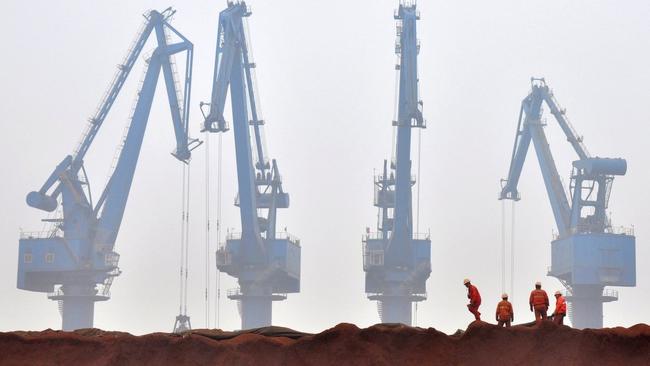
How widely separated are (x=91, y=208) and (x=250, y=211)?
15293mm

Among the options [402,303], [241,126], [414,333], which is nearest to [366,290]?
[402,303]

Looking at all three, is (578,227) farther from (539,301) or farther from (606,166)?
(539,301)

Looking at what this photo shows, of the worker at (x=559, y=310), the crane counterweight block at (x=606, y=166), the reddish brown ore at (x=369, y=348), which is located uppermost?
the crane counterweight block at (x=606, y=166)

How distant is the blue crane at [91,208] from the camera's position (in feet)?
418

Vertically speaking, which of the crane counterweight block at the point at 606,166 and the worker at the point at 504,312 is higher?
the crane counterweight block at the point at 606,166

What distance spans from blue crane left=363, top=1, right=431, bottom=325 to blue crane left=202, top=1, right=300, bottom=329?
30.0 feet

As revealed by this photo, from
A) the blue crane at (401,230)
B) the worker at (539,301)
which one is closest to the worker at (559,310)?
the worker at (539,301)

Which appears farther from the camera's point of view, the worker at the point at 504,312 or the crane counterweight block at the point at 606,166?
the crane counterweight block at the point at 606,166

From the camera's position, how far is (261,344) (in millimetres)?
25000

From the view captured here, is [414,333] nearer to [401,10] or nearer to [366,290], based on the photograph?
[401,10]

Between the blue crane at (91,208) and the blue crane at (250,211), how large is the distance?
4.99m

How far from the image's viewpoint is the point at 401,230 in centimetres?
13150

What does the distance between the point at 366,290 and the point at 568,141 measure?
25102 millimetres

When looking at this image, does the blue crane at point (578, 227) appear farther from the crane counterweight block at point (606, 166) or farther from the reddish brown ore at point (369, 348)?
the reddish brown ore at point (369, 348)
